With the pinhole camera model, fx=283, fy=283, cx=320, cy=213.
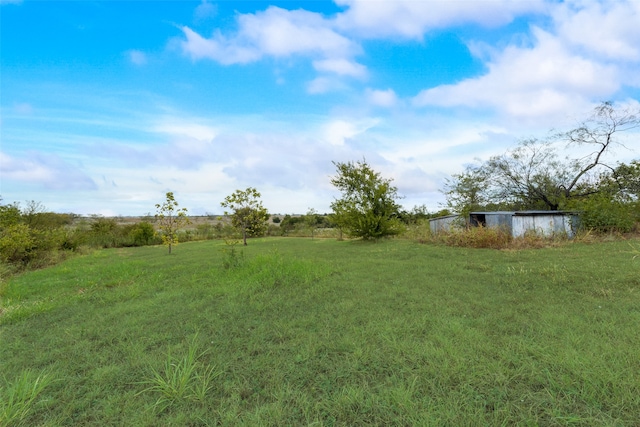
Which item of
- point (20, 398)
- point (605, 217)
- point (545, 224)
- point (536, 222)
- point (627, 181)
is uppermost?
point (627, 181)

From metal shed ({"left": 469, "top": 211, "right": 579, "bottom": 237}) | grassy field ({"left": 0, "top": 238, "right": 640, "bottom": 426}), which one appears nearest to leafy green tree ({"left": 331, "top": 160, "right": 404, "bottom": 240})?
metal shed ({"left": 469, "top": 211, "right": 579, "bottom": 237})

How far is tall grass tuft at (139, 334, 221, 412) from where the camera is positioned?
218 cm

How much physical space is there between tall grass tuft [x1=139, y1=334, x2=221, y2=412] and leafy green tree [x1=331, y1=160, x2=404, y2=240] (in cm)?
1168

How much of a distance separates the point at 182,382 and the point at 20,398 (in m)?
1.22

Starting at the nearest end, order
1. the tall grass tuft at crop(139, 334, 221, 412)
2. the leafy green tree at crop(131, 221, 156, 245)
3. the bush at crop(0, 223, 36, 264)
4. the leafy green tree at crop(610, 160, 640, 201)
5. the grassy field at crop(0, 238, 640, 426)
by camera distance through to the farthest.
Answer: the grassy field at crop(0, 238, 640, 426), the tall grass tuft at crop(139, 334, 221, 412), the bush at crop(0, 223, 36, 264), the leafy green tree at crop(610, 160, 640, 201), the leafy green tree at crop(131, 221, 156, 245)

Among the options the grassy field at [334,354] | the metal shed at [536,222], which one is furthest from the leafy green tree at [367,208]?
the grassy field at [334,354]

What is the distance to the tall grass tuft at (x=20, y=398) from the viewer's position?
1.99 m

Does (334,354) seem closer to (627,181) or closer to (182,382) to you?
(182,382)

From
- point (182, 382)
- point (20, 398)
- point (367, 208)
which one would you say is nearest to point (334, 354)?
point (182, 382)

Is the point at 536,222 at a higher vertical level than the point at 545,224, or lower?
higher

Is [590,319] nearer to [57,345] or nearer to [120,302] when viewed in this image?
[57,345]

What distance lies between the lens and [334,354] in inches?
109

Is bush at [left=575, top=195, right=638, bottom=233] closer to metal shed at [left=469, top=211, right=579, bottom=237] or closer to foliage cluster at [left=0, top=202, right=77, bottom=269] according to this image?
metal shed at [left=469, top=211, right=579, bottom=237]

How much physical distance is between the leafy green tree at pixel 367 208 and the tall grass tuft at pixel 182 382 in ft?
38.3
